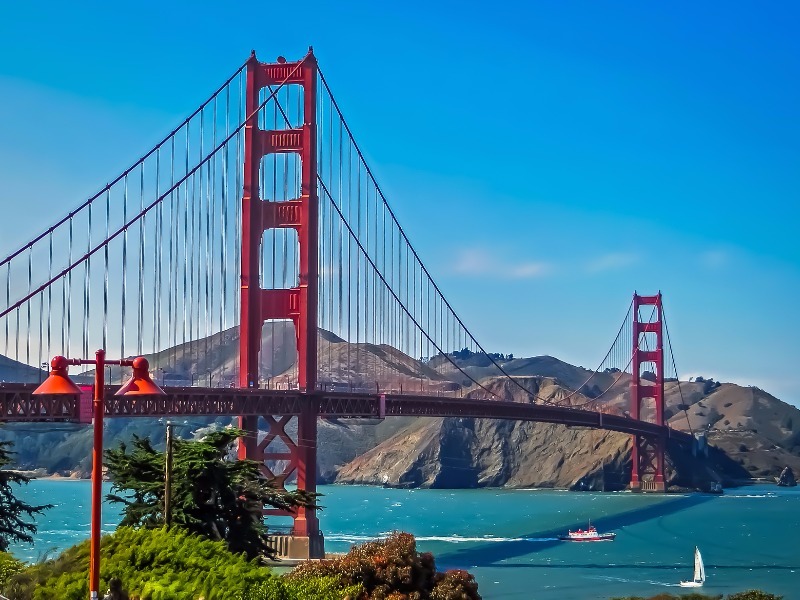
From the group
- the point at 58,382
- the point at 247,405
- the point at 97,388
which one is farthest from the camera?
the point at 247,405

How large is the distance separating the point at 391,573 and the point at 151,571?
4.20 meters

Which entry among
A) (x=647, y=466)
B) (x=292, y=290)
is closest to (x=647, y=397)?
(x=647, y=466)

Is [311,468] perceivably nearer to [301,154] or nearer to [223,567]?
[301,154]

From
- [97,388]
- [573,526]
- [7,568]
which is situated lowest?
[573,526]

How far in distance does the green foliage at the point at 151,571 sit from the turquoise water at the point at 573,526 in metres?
27.9

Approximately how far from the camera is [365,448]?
619 feet

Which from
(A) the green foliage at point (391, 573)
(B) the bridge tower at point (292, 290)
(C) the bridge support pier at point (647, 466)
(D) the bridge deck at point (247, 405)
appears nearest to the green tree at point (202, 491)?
(D) the bridge deck at point (247, 405)

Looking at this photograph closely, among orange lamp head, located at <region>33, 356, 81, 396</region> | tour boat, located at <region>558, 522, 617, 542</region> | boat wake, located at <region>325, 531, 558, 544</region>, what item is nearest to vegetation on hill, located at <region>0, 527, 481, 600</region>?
orange lamp head, located at <region>33, 356, 81, 396</region>

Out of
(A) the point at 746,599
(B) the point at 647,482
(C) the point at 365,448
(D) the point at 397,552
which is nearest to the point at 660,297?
(B) the point at 647,482

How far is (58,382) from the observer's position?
11.9 meters

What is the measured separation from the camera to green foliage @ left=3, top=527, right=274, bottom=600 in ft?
60.4

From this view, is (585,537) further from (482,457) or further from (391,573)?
(482,457)

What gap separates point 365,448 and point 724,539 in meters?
113

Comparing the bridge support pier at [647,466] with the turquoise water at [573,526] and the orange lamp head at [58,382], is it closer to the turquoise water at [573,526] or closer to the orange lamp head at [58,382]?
the turquoise water at [573,526]
